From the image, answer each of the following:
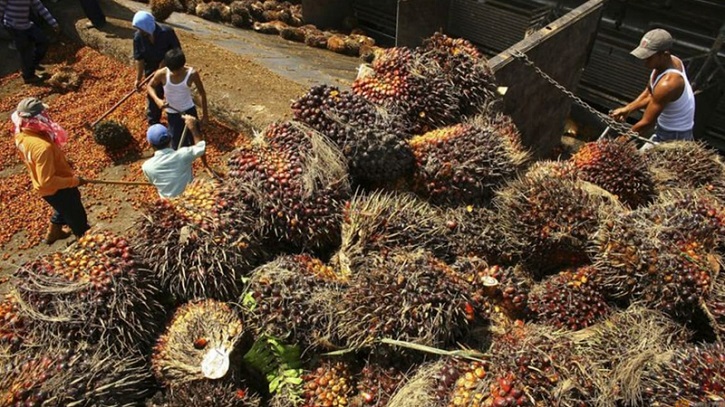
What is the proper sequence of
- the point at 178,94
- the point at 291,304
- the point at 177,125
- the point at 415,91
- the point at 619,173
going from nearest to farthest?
the point at 291,304 < the point at 619,173 < the point at 415,91 < the point at 178,94 < the point at 177,125

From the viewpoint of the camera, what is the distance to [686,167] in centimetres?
407

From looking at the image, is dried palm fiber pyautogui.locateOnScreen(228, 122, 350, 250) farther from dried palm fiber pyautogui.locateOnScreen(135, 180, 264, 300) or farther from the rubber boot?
the rubber boot

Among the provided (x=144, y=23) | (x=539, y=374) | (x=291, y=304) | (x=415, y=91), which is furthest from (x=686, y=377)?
(x=144, y=23)

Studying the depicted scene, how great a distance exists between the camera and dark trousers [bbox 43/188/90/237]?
542 cm

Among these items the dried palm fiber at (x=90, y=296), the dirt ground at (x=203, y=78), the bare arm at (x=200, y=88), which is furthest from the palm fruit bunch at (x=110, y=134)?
the dried palm fiber at (x=90, y=296)

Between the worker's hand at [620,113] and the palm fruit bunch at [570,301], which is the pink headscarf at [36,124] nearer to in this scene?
the palm fruit bunch at [570,301]

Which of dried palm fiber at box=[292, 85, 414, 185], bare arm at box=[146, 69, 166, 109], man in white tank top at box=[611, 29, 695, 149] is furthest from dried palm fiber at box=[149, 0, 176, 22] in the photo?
man in white tank top at box=[611, 29, 695, 149]

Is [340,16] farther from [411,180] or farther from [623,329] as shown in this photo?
[623,329]

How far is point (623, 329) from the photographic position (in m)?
2.98

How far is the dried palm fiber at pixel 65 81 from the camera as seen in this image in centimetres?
925

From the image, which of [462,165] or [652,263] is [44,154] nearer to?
[462,165]

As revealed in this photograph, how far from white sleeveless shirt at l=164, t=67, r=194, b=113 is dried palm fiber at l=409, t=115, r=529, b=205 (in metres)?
3.88

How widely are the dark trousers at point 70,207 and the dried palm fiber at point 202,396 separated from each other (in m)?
3.45

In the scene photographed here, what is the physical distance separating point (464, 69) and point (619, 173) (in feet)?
4.84
